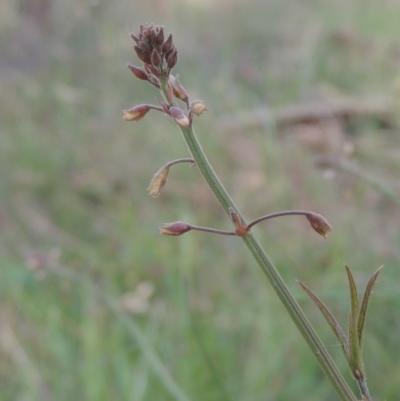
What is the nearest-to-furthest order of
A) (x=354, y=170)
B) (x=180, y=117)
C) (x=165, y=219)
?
1. (x=180, y=117)
2. (x=354, y=170)
3. (x=165, y=219)

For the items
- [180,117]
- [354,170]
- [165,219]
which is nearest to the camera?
[180,117]

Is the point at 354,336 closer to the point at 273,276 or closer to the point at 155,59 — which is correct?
the point at 273,276

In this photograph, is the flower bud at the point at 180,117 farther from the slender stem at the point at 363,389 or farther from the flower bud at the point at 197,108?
the slender stem at the point at 363,389

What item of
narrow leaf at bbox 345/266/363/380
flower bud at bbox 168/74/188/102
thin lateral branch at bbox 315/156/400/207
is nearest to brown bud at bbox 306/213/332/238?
narrow leaf at bbox 345/266/363/380

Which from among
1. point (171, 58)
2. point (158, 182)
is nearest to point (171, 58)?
point (171, 58)

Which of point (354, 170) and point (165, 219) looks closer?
point (354, 170)

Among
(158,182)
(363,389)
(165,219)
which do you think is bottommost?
(363,389)

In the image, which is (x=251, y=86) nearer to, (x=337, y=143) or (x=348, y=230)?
(x=337, y=143)

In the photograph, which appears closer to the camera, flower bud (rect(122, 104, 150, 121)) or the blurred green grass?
flower bud (rect(122, 104, 150, 121))

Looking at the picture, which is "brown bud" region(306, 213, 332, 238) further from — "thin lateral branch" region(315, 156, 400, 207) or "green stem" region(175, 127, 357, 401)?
"thin lateral branch" region(315, 156, 400, 207)
